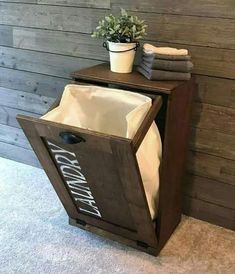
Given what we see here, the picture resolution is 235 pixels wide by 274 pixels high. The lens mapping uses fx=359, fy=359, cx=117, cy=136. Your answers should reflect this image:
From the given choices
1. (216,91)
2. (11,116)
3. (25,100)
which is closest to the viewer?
(216,91)

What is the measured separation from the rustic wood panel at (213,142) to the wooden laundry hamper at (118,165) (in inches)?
4.9

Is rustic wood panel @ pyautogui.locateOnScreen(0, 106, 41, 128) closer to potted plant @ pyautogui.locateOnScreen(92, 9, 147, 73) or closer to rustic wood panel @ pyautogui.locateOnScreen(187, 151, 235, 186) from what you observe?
potted plant @ pyautogui.locateOnScreen(92, 9, 147, 73)

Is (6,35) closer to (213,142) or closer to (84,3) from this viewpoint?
(84,3)

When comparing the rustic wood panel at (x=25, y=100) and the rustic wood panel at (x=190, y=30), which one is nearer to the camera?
the rustic wood panel at (x=190, y=30)

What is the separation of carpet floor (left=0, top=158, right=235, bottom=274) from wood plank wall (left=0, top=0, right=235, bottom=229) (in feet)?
0.64

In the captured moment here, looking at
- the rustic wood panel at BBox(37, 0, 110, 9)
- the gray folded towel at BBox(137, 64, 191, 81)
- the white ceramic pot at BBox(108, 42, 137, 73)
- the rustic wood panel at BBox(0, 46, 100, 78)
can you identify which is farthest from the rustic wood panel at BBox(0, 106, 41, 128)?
the gray folded towel at BBox(137, 64, 191, 81)

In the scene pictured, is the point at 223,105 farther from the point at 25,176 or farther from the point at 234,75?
the point at 25,176

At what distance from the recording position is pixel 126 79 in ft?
5.04

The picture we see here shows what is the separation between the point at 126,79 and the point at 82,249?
84 cm

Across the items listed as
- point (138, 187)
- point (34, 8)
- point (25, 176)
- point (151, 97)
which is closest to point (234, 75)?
point (151, 97)

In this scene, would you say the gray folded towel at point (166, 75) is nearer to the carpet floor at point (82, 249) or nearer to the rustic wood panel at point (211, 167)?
the rustic wood panel at point (211, 167)

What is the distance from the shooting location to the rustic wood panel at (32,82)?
218 cm

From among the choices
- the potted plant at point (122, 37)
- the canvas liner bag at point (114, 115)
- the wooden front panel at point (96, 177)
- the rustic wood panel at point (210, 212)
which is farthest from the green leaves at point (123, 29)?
the rustic wood panel at point (210, 212)

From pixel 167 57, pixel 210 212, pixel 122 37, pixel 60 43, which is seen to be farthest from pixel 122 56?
pixel 210 212
